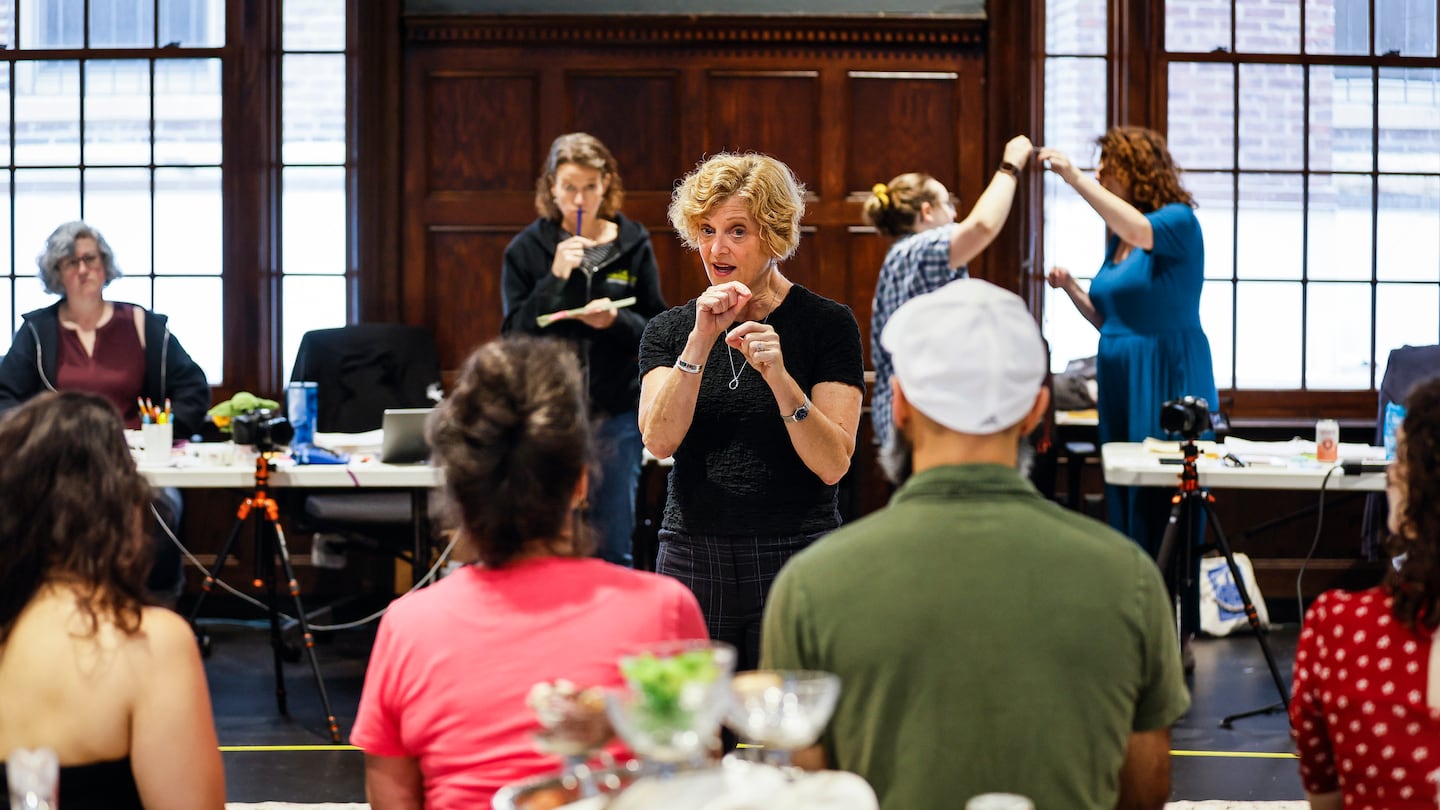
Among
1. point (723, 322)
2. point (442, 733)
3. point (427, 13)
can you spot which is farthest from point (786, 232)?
point (427, 13)

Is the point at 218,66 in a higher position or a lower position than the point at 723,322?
higher

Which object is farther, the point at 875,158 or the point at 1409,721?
the point at 875,158

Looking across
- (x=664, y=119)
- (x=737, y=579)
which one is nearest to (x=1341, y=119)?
(x=664, y=119)

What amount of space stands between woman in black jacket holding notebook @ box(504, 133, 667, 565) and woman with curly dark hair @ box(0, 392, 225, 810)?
2724mm

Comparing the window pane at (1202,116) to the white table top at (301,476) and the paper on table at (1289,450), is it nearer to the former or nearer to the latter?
the paper on table at (1289,450)

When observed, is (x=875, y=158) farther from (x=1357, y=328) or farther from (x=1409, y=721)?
(x=1409, y=721)

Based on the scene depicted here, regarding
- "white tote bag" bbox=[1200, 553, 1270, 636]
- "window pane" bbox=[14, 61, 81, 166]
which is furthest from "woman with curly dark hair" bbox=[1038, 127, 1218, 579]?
"window pane" bbox=[14, 61, 81, 166]

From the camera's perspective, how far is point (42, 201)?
19.0ft

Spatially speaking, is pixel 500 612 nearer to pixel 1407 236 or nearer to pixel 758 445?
pixel 758 445

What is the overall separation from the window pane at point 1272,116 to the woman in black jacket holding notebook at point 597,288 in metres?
2.61

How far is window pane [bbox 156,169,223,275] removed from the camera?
577cm

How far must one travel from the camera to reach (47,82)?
5734 millimetres

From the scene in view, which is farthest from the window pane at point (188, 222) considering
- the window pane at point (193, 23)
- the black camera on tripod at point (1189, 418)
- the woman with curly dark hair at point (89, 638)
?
the woman with curly dark hair at point (89, 638)

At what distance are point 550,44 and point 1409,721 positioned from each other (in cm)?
470
